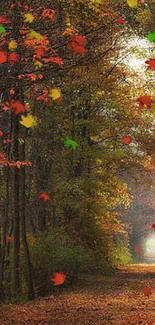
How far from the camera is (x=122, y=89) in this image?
21516mm

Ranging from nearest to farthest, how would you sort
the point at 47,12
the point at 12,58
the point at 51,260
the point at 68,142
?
the point at 12,58 → the point at 47,12 → the point at 51,260 → the point at 68,142

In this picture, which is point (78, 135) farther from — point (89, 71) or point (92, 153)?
point (89, 71)

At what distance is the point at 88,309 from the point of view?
33.9 ft

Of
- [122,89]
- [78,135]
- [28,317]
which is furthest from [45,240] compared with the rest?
[122,89]

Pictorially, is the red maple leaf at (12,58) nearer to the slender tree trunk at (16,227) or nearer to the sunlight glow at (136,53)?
the slender tree trunk at (16,227)

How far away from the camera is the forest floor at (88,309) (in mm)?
8945

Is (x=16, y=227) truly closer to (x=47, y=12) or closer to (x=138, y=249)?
(x=47, y=12)

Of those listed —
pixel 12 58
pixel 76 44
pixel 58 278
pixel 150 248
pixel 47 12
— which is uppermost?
pixel 47 12

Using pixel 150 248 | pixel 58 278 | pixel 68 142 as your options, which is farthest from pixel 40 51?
pixel 150 248

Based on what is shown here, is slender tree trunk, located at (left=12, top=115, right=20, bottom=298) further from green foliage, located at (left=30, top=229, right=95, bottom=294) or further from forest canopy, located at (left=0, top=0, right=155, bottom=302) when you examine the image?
green foliage, located at (left=30, top=229, right=95, bottom=294)

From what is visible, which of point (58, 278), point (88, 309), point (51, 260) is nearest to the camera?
point (88, 309)

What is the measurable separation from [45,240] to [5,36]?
7746mm

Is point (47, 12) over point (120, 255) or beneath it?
over

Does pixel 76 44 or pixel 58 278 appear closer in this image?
pixel 76 44
